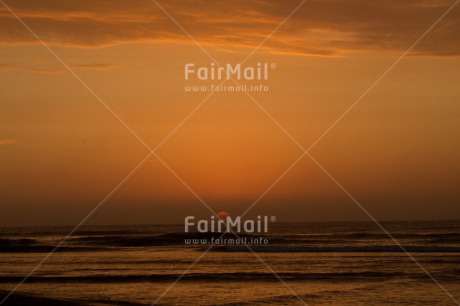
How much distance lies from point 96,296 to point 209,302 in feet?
12.6

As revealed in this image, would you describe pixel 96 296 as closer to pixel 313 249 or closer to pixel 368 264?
pixel 368 264

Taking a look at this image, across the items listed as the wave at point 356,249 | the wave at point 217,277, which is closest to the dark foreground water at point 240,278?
the wave at point 217,277

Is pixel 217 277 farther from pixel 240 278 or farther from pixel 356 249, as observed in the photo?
pixel 356 249

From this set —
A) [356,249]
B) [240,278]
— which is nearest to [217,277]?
[240,278]

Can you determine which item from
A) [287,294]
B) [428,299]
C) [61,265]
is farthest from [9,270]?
[428,299]

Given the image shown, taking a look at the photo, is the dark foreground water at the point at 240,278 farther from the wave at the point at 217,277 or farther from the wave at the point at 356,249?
the wave at the point at 356,249

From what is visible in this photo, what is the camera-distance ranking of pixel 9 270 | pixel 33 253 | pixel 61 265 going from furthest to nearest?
pixel 33 253, pixel 61 265, pixel 9 270

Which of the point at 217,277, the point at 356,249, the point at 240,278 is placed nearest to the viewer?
the point at 240,278

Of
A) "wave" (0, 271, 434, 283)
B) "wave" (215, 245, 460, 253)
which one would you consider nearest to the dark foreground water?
"wave" (0, 271, 434, 283)

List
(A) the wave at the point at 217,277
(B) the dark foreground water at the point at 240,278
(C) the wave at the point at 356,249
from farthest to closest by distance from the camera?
(C) the wave at the point at 356,249 < (A) the wave at the point at 217,277 < (B) the dark foreground water at the point at 240,278

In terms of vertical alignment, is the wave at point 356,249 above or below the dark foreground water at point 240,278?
below

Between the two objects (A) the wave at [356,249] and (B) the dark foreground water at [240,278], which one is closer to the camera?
(B) the dark foreground water at [240,278]

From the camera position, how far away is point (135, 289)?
23.2 metres

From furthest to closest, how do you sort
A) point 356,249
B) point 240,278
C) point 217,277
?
point 356,249 → point 217,277 → point 240,278
